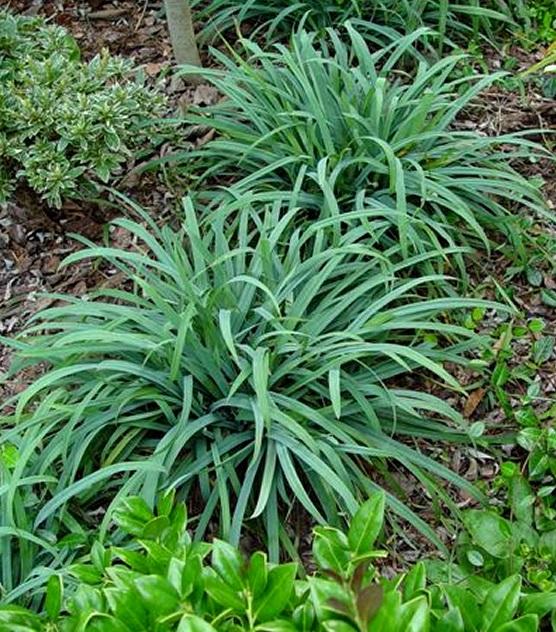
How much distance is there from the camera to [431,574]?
7.96 ft

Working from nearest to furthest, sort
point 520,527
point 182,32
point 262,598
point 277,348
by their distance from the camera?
1. point 262,598
2. point 520,527
3. point 277,348
4. point 182,32

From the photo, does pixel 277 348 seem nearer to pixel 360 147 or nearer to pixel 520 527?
pixel 520 527

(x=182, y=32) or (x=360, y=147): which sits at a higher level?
(x=182, y=32)

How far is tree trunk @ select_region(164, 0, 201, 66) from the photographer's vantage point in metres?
3.55

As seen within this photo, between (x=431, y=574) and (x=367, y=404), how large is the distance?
47 cm

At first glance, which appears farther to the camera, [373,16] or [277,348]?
[373,16]

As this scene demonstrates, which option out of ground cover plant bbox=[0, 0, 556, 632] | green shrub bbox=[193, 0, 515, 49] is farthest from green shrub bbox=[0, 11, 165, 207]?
green shrub bbox=[193, 0, 515, 49]

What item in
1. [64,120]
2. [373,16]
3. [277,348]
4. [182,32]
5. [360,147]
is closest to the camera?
[277,348]

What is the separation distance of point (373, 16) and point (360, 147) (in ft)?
3.15

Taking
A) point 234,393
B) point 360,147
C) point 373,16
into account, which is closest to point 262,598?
point 234,393

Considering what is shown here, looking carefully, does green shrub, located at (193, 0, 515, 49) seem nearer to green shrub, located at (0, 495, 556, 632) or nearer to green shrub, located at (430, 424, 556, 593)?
green shrub, located at (430, 424, 556, 593)

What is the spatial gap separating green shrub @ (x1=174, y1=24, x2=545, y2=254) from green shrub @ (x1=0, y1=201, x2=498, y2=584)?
1.11ft

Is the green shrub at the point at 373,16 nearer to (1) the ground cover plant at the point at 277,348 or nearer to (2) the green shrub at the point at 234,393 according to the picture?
(1) the ground cover plant at the point at 277,348

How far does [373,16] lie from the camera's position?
3.92 metres
